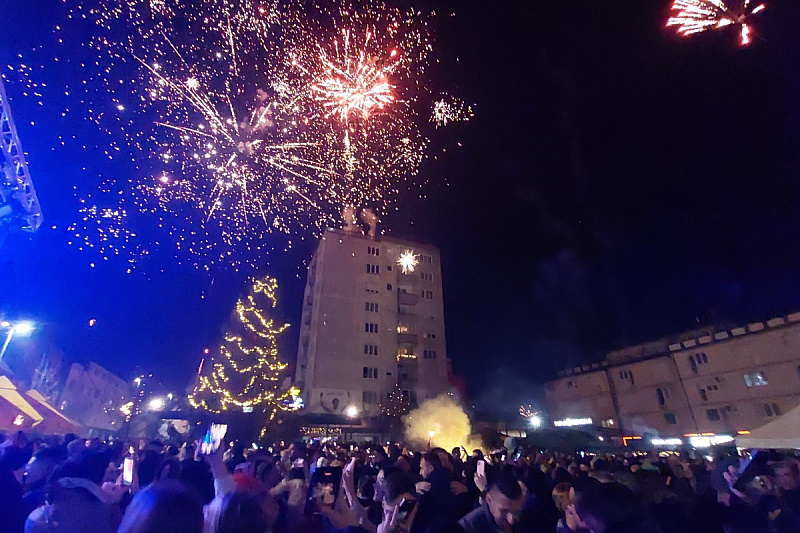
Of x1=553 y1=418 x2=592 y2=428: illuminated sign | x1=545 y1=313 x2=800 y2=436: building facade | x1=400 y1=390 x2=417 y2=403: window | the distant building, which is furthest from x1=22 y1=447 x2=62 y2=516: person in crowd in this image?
x1=553 y1=418 x2=592 y2=428: illuminated sign

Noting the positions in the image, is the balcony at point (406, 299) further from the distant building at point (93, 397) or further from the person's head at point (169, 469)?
the person's head at point (169, 469)

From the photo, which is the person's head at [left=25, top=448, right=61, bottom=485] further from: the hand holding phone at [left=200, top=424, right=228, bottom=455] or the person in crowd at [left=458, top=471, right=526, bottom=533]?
the person in crowd at [left=458, top=471, right=526, bottom=533]

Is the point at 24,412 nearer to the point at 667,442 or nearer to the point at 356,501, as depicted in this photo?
the point at 356,501

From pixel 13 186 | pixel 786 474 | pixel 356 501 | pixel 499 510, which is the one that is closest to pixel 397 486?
pixel 356 501

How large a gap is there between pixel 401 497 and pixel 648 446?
1653 inches

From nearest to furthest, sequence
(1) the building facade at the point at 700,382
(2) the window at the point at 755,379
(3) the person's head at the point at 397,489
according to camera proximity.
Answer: (3) the person's head at the point at 397,489
(1) the building facade at the point at 700,382
(2) the window at the point at 755,379

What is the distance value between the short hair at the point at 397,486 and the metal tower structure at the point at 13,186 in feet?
55.1

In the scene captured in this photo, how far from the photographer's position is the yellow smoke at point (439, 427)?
117ft

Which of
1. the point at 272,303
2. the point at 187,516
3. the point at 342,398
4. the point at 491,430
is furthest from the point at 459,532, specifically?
the point at 342,398

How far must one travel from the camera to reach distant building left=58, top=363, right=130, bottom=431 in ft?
129

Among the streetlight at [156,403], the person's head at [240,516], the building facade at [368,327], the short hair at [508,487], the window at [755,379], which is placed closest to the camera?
the person's head at [240,516]

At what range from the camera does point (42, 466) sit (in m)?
4.90

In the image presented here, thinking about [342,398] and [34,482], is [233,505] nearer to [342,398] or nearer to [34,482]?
[34,482]

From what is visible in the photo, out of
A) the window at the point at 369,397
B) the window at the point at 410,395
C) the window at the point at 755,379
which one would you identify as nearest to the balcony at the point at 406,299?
the window at the point at 410,395
